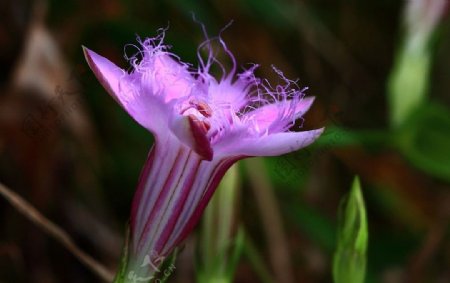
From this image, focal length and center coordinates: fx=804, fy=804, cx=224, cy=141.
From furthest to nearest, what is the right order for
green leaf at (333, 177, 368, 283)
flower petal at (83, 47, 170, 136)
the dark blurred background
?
the dark blurred background → green leaf at (333, 177, 368, 283) → flower petal at (83, 47, 170, 136)

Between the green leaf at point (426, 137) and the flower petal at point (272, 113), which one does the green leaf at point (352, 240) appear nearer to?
the flower petal at point (272, 113)

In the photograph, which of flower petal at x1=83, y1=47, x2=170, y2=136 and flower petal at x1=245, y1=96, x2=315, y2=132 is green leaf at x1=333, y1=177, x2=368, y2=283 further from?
flower petal at x1=83, y1=47, x2=170, y2=136

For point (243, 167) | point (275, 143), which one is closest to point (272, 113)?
point (275, 143)

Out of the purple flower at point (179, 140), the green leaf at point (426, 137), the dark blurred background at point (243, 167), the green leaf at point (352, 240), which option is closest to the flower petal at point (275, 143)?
the purple flower at point (179, 140)

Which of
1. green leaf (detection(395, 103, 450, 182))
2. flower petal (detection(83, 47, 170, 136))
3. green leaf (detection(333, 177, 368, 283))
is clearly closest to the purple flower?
flower petal (detection(83, 47, 170, 136))

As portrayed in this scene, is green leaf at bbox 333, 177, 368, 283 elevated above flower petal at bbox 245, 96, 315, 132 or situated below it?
below
